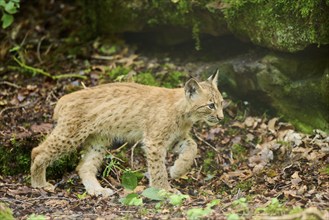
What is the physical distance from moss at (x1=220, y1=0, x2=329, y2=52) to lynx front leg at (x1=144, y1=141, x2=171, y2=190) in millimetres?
2273

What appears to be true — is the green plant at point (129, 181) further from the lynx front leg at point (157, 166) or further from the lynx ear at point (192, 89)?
the lynx ear at point (192, 89)

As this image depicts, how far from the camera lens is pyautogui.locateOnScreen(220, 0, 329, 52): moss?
26.3 ft

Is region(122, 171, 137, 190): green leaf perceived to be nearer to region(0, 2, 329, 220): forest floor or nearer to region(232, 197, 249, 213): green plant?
region(0, 2, 329, 220): forest floor

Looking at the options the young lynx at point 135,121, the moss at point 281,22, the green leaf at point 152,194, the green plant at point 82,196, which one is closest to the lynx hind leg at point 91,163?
the young lynx at point 135,121

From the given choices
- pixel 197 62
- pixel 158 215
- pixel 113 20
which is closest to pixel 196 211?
pixel 158 215

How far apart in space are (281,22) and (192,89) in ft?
5.55

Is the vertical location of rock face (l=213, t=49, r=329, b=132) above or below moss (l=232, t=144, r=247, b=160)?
Answer: above

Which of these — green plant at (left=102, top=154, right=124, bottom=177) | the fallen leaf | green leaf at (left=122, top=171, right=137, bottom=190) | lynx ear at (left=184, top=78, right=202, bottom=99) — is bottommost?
green plant at (left=102, top=154, right=124, bottom=177)

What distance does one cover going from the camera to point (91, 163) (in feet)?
26.4

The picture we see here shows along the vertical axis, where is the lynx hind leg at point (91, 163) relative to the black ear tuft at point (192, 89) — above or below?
below

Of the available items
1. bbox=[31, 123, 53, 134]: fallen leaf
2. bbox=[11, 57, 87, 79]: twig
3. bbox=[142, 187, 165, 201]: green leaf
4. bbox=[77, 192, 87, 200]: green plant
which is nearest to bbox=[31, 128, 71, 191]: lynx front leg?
bbox=[77, 192, 87, 200]: green plant

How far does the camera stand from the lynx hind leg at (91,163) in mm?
7775

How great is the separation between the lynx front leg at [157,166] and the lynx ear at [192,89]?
698 millimetres

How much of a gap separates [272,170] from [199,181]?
94 centimetres
